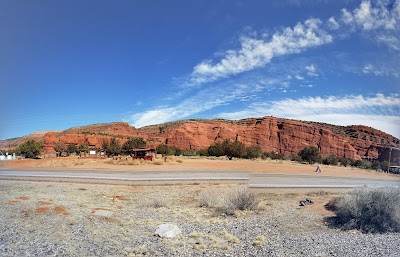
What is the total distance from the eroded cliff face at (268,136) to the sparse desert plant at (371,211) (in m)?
78.1

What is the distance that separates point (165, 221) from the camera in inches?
539

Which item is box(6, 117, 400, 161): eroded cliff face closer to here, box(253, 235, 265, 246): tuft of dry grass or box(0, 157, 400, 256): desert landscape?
box(0, 157, 400, 256): desert landscape

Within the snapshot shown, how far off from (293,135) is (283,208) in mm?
87149

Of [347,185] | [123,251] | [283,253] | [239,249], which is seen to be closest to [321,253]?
[283,253]

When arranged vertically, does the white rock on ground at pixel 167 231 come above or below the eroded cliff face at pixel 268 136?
below

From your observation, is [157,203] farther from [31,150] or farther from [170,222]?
[31,150]

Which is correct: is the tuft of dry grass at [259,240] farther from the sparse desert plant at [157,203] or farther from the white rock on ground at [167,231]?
the sparse desert plant at [157,203]

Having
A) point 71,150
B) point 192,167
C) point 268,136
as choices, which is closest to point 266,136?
point 268,136

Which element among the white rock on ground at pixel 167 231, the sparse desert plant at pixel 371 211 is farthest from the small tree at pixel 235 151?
the white rock on ground at pixel 167 231

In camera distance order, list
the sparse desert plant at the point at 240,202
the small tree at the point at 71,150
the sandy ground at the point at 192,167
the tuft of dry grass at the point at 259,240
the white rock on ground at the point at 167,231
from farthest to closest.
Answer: the small tree at the point at 71,150, the sandy ground at the point at 192,167, the sparse desert plant at the point at 240,202, the white rock on ground at the point at 167,231, the tuft of dry grass at the point at 259,240

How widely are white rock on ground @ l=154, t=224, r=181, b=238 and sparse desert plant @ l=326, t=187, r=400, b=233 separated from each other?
629cm

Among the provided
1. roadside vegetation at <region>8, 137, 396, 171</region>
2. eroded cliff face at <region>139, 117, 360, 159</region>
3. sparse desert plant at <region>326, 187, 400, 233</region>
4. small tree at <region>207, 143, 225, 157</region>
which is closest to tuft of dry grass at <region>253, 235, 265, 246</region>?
sparse desert plant at <region>326, 187, 400, 233</region>

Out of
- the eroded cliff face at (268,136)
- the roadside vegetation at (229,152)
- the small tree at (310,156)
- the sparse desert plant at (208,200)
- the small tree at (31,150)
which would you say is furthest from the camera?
the eroded cliff face at (268,136)

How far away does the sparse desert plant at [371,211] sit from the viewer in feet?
41.4
